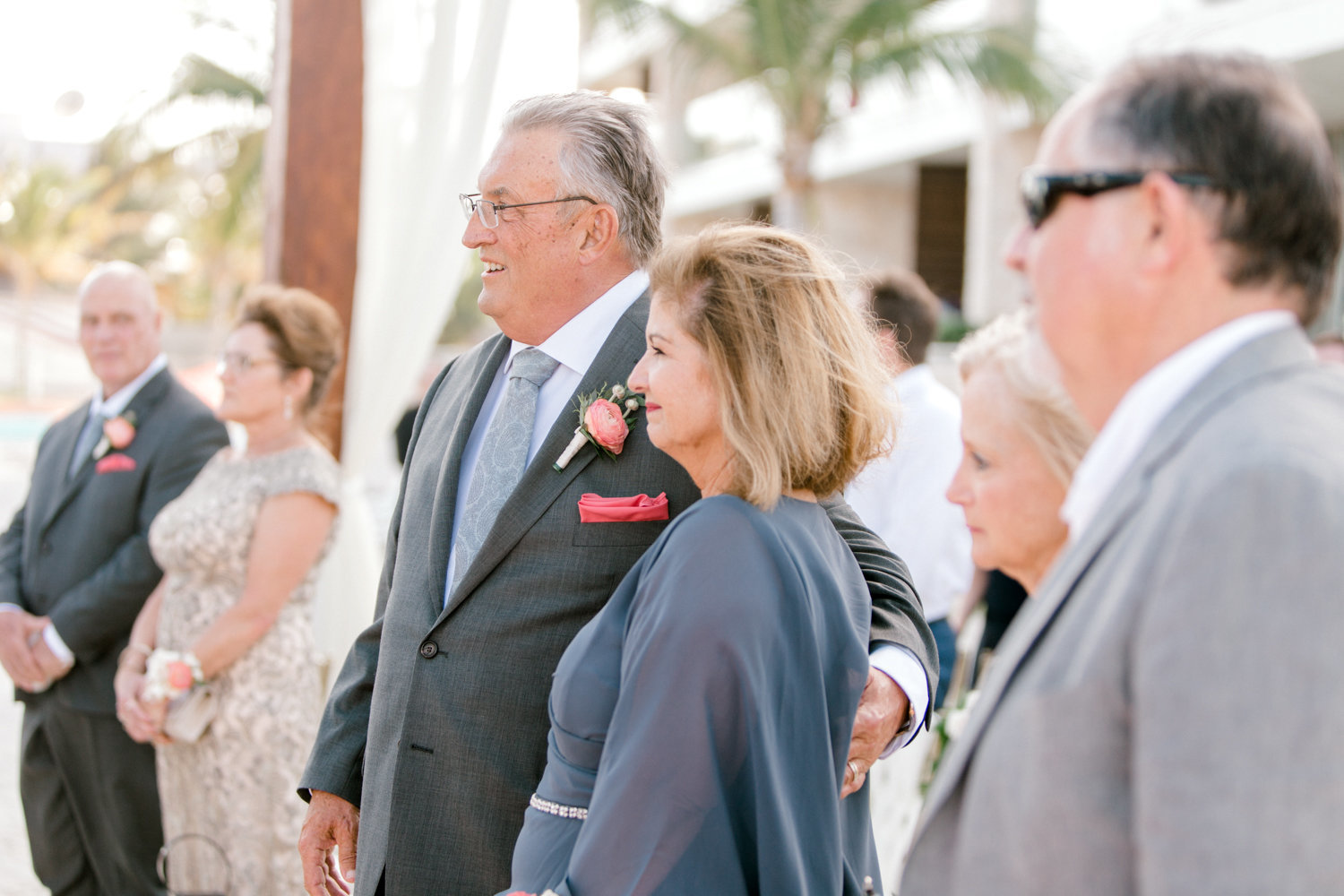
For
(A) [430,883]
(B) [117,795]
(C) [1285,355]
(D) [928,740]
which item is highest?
(C) [1285,355]

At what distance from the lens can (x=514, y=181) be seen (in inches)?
89.3

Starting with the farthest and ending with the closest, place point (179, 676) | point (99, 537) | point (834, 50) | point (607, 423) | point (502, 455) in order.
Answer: point (834, 50)
point (99, 537)
point (179, 676)
point (502, 455)
point (607, 423)

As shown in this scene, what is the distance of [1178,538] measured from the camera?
864mm

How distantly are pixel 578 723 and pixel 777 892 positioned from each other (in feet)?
1.11

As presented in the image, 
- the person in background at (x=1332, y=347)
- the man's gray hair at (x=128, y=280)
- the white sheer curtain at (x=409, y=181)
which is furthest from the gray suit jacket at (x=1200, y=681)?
the person in background at (x=1332, y=347)

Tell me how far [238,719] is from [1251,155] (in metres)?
3.33

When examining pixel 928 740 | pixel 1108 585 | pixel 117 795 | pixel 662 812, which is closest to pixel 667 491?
pixel 662 812

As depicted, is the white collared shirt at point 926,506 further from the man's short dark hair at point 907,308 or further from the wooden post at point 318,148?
the wooden post at point 318,148

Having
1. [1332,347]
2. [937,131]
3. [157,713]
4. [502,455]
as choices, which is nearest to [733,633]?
[502,455]

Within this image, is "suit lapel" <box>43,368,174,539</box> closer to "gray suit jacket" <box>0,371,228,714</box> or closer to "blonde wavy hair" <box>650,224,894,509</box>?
"gray suit jacket" <box>0,371,228,714</box>

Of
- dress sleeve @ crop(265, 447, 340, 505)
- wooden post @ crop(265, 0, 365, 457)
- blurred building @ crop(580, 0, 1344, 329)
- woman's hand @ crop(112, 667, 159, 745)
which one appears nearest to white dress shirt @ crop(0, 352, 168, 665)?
woman's hand @ crop(112, 667, 159, 745)

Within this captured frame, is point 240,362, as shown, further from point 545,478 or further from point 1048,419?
point 1048,419

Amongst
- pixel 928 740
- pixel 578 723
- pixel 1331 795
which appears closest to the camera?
pixel 1331 795

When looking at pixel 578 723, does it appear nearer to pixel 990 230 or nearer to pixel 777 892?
pixel 777 892
